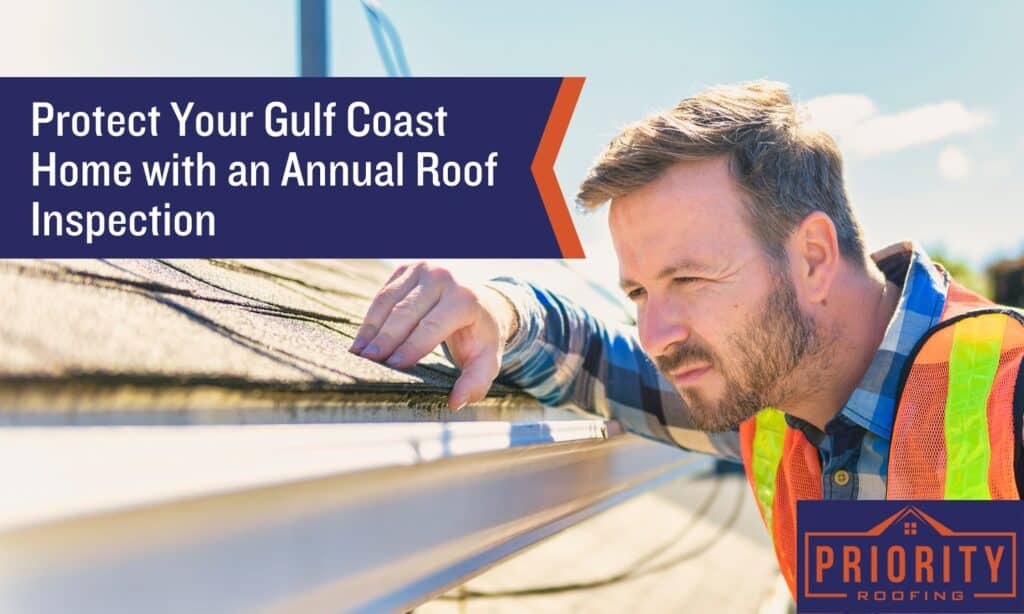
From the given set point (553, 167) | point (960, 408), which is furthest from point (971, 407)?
point (553, 167)

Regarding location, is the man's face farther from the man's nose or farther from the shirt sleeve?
the shirt sleeve

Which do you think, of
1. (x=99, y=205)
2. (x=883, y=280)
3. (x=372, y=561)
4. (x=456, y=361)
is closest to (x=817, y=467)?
(x=883, y=280)

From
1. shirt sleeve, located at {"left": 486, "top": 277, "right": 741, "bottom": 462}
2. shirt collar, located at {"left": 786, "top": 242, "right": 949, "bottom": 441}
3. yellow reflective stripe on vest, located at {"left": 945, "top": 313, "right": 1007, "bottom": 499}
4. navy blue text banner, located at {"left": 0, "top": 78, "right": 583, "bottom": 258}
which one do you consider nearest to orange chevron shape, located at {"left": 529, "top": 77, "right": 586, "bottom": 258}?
navy blue text banner, located at {"left": 0, "top": 78, "right": 583, "bottom": 258}

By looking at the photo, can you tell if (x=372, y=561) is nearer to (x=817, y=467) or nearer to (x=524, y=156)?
(x=817, y=467)

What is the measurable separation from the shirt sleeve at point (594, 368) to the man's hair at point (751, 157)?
286 millimetres

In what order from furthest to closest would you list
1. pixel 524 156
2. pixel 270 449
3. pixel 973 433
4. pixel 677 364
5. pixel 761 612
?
pixel 761 612, pixel 524 156, pixel 677 364, pixel 973 433, pixel 270 449

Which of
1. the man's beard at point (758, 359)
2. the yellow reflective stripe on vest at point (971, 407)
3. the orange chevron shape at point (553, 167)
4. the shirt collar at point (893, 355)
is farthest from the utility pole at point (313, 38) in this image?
the yellow reflective stripe on vest at point (971, 407)

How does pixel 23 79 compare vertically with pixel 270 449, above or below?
above

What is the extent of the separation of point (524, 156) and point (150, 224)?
139 cm

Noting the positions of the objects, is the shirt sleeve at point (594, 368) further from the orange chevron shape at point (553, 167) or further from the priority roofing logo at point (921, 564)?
the orange chevron shape at point (553, 167)

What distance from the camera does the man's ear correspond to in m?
1.96

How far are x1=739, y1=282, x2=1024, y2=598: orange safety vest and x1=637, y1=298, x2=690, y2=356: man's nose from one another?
46 centimetres

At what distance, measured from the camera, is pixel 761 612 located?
3842 millimetres

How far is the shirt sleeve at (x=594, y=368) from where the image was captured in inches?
75.0
